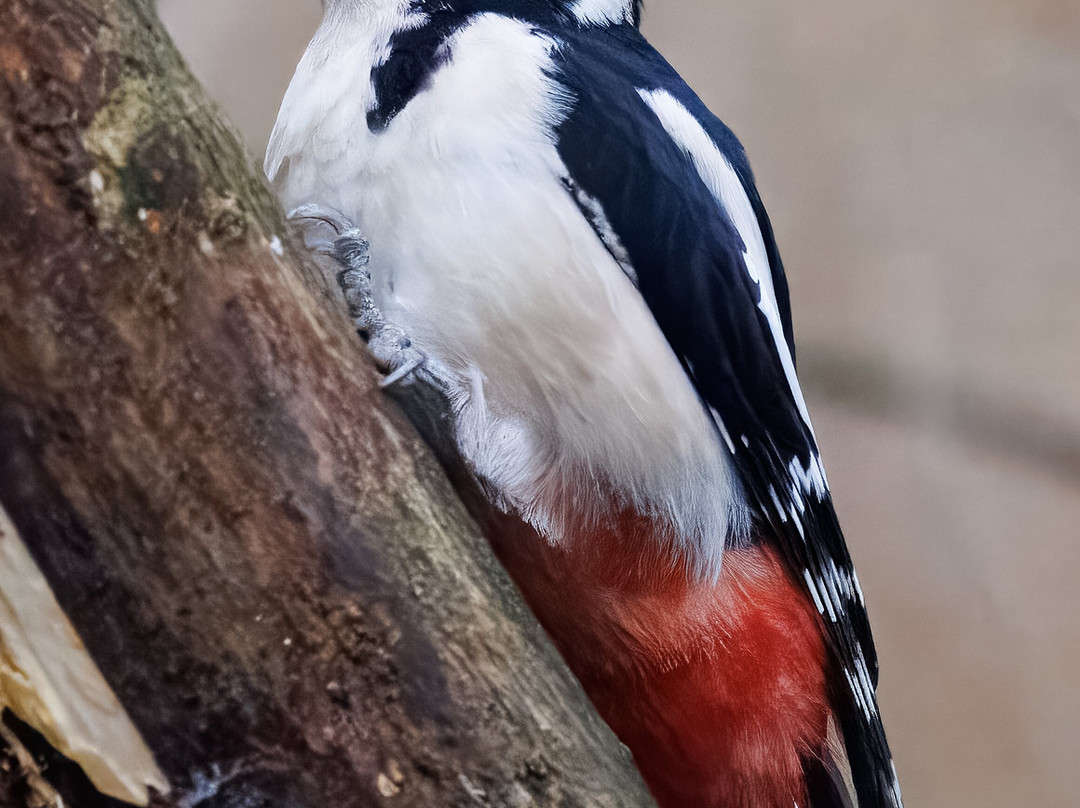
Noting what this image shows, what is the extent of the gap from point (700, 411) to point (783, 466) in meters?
0.11

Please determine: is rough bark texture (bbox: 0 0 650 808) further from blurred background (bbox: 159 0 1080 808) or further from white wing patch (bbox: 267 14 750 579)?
blurred background (bbox: 159 0 1080 808)

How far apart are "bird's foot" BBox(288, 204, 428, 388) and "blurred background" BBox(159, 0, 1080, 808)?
120 centimetres

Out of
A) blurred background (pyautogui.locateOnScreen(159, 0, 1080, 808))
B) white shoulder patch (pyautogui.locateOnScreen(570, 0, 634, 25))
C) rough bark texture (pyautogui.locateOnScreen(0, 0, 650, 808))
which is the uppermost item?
white shoulder patch (pyautogui.locateOnScreen(570, 0, 634, 25))

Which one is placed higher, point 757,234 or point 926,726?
point 757,234

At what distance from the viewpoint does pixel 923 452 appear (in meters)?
1.92

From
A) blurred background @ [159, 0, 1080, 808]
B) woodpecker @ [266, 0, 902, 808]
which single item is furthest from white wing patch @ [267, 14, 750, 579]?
blurred background @ [159, 0, 1080, 808]

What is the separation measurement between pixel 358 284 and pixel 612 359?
198 millimetres

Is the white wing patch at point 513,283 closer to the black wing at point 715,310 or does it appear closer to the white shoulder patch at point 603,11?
the black wing at point 715,310

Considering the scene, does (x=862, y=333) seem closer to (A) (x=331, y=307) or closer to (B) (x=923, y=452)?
(B) (x=923, y=452)

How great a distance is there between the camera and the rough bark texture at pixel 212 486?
0.45m

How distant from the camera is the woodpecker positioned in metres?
0.72

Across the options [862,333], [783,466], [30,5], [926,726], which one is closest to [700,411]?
[783,466]

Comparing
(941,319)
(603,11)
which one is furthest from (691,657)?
(941,319)

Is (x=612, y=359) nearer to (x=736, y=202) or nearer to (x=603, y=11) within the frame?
(x=736, y=202)
